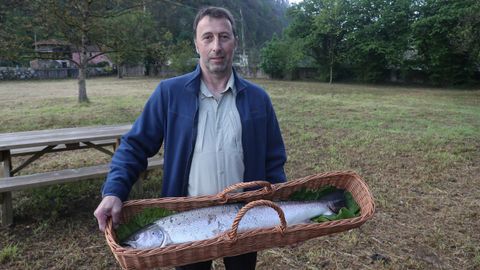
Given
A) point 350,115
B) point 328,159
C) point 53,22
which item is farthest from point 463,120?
point 53,22

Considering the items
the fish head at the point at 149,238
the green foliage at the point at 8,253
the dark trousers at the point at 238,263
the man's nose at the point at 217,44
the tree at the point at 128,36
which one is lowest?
the green foliage at the point at 8,253

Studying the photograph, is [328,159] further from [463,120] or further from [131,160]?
[463,120]

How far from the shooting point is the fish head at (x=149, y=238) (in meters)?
1.54

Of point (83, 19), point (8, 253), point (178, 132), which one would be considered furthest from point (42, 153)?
point (83, 19)

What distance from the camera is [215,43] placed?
1.75m

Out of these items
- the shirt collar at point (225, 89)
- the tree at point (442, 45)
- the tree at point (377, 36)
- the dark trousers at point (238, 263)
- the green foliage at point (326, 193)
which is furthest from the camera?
the tree at point (377, 36)

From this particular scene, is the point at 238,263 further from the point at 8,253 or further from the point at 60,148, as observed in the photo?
the point at 60,148

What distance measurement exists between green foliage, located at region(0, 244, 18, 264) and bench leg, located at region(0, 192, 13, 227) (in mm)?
530

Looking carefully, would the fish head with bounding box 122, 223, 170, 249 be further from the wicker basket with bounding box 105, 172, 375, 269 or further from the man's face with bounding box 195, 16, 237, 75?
the man's face with bounding box 195, 16, 237, 75

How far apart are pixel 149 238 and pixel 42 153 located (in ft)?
12.2

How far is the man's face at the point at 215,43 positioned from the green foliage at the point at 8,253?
263 centimetres

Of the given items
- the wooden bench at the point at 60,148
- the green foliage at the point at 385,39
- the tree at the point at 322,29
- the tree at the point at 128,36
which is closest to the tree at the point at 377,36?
the green foliage at the point at 385,39

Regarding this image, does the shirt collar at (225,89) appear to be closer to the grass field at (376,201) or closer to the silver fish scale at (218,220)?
the silver fish scale at (218,220)

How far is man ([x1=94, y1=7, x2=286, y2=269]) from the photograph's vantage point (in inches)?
70.4
